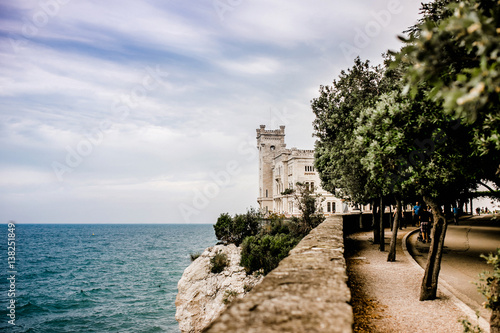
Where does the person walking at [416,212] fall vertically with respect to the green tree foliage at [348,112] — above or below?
below

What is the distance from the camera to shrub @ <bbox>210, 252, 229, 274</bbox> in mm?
30625

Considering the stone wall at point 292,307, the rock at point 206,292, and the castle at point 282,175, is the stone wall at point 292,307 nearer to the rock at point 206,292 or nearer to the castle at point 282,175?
the rock at point 206,292

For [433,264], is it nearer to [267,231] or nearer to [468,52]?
[468,52]

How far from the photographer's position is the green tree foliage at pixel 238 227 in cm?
3778

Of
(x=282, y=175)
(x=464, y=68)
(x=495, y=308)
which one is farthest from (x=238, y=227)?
(x=282, y=175)

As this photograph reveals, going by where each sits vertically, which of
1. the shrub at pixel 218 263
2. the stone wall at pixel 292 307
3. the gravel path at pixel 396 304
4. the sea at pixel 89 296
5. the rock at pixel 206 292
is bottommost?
the sea at pixel 89 296

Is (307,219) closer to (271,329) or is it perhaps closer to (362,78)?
(362,78)

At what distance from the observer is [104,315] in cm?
3266

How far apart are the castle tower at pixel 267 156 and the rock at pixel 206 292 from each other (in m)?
64.3

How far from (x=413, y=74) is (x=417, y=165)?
6.52m

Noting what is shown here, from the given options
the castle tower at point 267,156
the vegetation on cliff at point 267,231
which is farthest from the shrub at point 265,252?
the castle tower at point 267,156

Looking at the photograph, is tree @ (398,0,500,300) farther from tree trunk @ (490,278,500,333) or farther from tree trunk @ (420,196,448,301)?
tree trunk @ (490,278,500,333)

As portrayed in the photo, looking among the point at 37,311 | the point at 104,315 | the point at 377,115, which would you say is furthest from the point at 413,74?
the point at 37,311

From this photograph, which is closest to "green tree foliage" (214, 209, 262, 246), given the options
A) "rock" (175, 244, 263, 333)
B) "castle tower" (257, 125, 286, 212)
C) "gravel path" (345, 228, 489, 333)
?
"rock" (175, 244, 263, 333)
